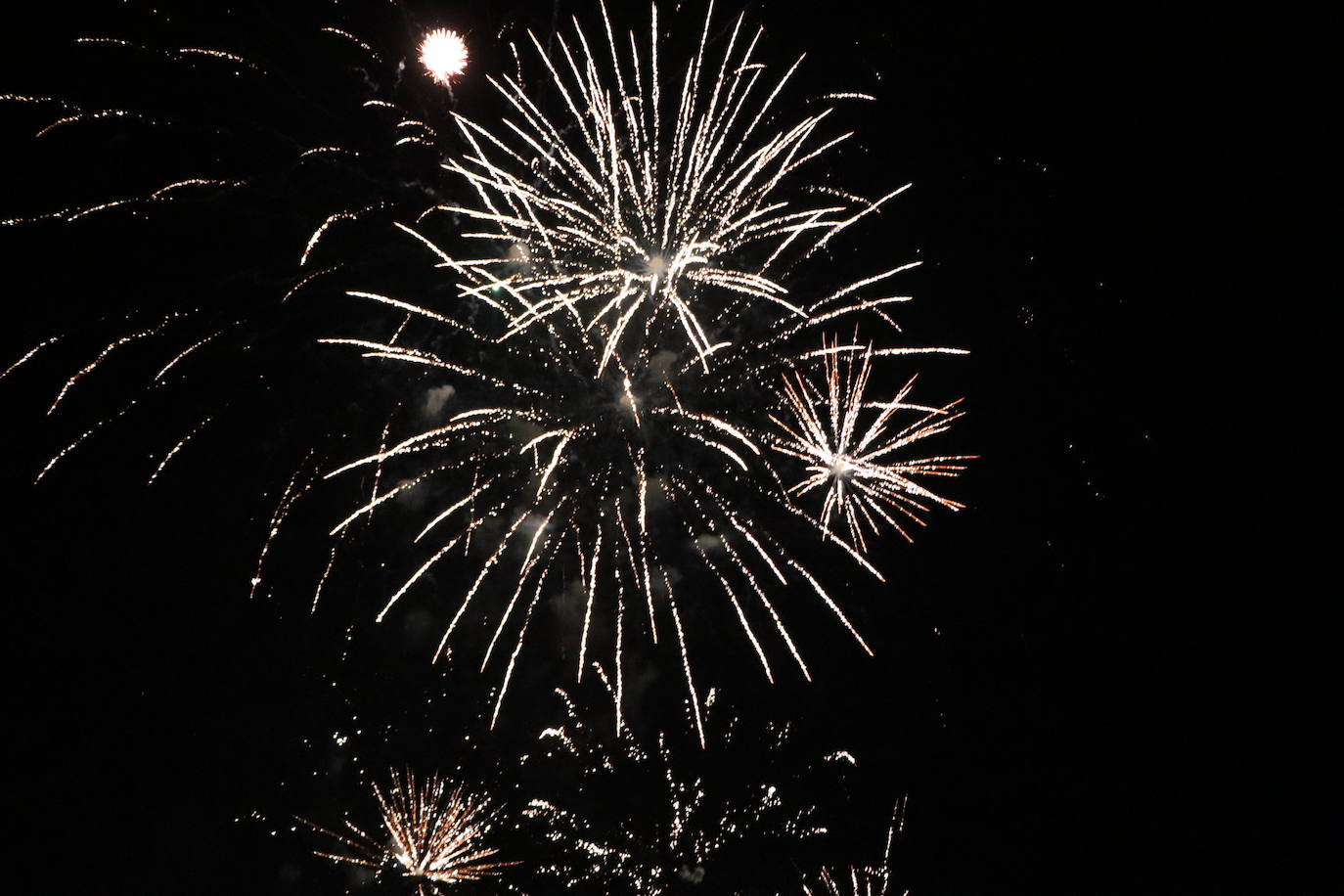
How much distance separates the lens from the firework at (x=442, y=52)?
859 centimetres

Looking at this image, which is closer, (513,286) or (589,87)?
(513,286)

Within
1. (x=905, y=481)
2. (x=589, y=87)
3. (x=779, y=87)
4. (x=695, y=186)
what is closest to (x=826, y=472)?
(x=905, y=481)

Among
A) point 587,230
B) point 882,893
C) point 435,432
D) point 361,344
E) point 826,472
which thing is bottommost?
point 882,893

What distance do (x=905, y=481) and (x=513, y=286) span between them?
16.2 feet

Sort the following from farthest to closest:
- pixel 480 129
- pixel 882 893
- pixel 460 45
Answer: pixel 882 893 → pixel 480 129 → pixel 460 45

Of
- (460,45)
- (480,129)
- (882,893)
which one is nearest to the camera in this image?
(460,45)

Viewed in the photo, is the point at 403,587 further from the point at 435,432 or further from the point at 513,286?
the point at 513,286

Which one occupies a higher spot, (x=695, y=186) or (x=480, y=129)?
(x=480, y=129)

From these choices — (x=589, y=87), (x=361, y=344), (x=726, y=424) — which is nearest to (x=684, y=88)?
(x=589, y=87)

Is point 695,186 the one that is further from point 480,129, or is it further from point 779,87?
point 480,129

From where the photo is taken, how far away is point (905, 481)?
9727 millimetres

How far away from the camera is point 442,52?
8594mm

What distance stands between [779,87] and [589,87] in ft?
7.23

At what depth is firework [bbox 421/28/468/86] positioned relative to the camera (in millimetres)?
8586
